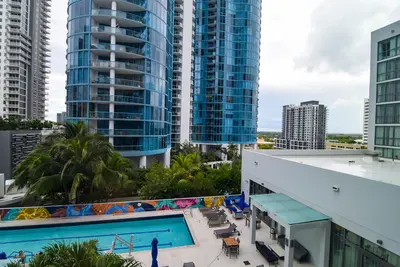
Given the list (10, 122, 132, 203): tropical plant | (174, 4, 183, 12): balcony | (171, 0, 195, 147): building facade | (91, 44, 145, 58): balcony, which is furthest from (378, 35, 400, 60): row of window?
(174, 4, 183, 12): balcony

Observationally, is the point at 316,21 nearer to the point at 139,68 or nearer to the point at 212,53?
the point at 139,68

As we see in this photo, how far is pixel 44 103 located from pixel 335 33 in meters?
99.3

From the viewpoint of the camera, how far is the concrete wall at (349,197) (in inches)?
253

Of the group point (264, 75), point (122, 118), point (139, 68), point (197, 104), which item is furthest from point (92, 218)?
point (264, 75)

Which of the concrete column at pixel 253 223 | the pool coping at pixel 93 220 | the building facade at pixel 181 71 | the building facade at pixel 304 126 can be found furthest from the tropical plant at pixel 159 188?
the building facade at pixel 304 126

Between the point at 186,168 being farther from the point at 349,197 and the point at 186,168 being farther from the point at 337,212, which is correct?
the point at 349,197

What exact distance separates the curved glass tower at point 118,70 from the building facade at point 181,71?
590 inches

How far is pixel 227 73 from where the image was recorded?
5209cm

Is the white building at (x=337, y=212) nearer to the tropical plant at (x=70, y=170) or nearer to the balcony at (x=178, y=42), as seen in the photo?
Result: the tropical plant at (x=70, y=170)

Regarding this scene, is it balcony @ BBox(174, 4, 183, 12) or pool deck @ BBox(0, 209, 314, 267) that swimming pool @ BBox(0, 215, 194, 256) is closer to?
pool deck @ BBox(0, 209, 314, 267)

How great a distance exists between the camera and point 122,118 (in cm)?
2825

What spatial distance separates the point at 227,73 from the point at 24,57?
64.5 m

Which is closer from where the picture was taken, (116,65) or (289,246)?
(289,246)

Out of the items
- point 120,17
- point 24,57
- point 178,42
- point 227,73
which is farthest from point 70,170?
point 24,57
